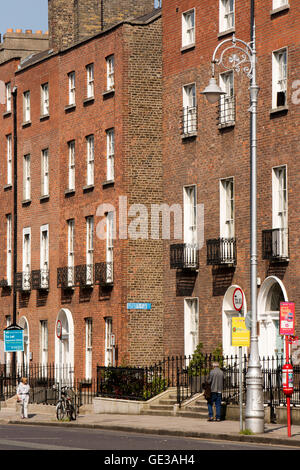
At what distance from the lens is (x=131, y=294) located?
4850cm

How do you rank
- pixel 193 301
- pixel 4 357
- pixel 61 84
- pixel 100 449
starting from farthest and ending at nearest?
pixel 4 357 < pixel 61 84 < pixel 193 301 < pixel 100 449

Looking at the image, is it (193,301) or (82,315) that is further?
(82,315)

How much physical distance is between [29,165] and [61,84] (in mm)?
5014

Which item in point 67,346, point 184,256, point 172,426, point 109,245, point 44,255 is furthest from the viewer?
point 44,255

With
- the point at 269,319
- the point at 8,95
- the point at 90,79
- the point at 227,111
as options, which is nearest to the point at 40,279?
the point at 90,79

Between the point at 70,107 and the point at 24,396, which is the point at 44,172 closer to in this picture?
the point at 70,107

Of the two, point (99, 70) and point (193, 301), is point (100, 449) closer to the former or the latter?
point (193, 301)

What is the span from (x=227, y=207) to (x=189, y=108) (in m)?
4.52

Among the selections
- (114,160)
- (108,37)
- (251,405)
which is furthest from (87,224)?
(251,405)

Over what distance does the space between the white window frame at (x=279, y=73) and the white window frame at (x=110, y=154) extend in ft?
34.0

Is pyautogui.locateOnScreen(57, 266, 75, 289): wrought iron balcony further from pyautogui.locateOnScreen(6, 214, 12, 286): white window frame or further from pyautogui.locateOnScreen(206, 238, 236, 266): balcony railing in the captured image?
pyautogui.locateOnScreen(206, 238, 236, 266): balcony railing

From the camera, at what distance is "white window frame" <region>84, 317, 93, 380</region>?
51125mm

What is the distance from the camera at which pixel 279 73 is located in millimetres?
41094

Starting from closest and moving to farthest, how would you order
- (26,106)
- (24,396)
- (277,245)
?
1. (277,245)
2. (24,396)
3. (26,106)
